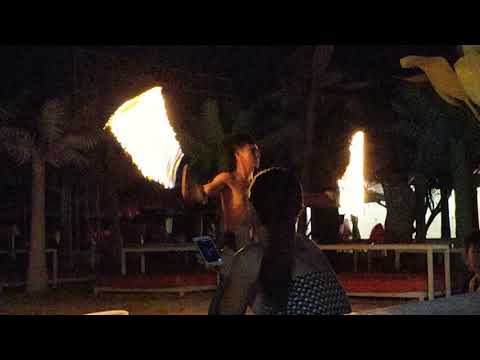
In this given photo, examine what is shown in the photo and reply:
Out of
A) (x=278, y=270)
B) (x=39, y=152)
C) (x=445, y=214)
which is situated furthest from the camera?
(x=445, y=214)

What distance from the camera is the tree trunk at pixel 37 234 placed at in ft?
40.6

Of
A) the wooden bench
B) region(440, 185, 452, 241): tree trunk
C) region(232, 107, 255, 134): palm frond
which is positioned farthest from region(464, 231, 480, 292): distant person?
region(440, 185, 452, 241): tree trunk

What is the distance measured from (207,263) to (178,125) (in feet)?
36.2

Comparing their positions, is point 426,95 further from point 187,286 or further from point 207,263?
point 207,263

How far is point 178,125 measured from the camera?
14.8 meters

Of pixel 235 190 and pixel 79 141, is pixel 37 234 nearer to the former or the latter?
pixel 79 141

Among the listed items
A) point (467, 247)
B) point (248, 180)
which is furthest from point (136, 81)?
point (467, 247)

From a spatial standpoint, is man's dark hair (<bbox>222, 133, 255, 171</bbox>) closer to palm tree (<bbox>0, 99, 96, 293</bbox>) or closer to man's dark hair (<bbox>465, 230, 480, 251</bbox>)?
man's dark hair (<bbox>465, 230, 480, 251</bbox>)

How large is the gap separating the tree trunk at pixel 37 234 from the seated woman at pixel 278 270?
33.0ft

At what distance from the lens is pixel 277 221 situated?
2.85m

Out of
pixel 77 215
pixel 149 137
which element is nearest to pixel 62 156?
pixel 77 215

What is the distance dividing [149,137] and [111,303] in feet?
13.5

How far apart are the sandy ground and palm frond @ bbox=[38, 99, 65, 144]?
2560 mm

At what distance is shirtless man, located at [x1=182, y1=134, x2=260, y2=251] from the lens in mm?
6614
